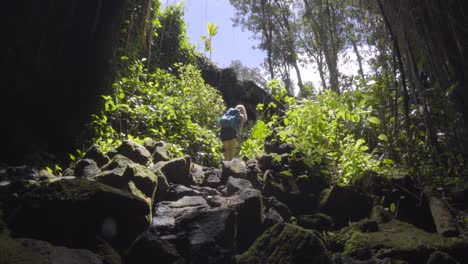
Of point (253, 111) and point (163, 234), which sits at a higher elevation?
point (253, 111)

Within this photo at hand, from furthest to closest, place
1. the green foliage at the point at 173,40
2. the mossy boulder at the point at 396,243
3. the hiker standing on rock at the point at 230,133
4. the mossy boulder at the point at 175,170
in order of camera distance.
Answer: the green foliage at the point at 173,40 → the hiker standing on rock at the point at 230,133 → the mossy boulder at the point at 175,170 → the mossy boulder at the point at 396,243

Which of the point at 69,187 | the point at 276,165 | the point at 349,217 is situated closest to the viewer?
the point at 69,187

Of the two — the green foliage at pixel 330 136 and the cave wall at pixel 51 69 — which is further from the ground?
the cave wall at pixel 51 69

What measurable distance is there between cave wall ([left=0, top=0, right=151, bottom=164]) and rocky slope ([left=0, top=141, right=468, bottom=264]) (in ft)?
2.36

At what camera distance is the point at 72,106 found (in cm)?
468

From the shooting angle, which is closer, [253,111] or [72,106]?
[72,106]

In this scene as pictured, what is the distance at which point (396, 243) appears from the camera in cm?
270

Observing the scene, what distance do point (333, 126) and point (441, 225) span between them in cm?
168

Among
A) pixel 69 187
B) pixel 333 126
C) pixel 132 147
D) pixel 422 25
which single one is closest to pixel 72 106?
pixel 132 147

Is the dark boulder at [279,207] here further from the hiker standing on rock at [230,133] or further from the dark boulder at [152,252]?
the hiker standing on rock at [230,133]

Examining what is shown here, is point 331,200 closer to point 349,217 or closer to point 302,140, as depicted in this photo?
point 349,217

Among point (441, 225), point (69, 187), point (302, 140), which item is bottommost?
point (441, 225)

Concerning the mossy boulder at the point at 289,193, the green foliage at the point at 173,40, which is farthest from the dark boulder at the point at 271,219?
the green foliage at the point at 173,40

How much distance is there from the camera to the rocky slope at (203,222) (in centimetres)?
247
